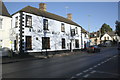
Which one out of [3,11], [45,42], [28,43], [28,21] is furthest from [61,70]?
[3,11]

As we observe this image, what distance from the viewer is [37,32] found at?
21.1 metres

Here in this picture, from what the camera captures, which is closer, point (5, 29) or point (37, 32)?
point (5, 29)

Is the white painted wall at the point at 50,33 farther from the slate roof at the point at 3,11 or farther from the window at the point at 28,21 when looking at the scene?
the slate roof at the point at 3,11

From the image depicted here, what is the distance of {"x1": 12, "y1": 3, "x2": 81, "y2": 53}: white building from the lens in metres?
19.1

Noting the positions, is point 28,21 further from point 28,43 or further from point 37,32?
point 28,43

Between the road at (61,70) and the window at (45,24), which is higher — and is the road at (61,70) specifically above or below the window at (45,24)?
below

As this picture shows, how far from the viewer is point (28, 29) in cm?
1973

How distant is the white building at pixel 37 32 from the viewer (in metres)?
19.1

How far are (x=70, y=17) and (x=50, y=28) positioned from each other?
15794 mm

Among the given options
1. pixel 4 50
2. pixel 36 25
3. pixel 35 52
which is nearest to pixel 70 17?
pixel 36 25

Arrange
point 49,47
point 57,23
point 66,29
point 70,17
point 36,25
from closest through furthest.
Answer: point 36,25, point 49,47, point 57,23, point 66,29, point 70,17

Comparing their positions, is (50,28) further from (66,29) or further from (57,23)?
(66,29)

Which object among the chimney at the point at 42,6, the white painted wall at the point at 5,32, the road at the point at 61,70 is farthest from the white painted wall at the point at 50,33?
the road at the point at 61,70

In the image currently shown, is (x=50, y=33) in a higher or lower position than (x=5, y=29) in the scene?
lower
